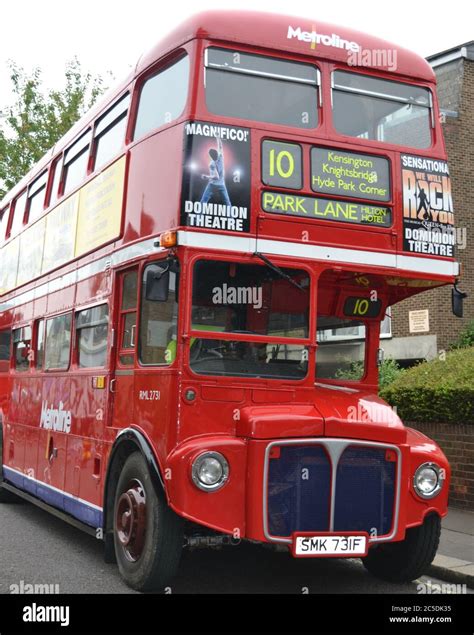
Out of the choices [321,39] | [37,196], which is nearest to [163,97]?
[321,39]

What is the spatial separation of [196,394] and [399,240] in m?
2.27

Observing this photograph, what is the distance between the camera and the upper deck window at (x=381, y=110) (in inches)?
284

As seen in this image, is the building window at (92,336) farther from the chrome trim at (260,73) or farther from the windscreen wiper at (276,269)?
the chrome trim at (260,73)

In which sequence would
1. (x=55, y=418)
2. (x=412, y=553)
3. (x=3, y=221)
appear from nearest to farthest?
(x=412, y=553) < (x=55, y=418) < (x=3, y=221)

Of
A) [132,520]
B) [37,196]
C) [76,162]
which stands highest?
[37,196]

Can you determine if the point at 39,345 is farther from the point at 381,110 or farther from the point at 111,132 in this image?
the point at 381,110

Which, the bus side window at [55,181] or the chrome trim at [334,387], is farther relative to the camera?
the bus side window at [55,181]

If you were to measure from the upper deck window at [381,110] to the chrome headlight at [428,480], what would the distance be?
283 centimetres

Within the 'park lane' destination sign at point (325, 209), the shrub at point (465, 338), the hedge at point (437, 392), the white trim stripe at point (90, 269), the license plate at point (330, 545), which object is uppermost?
the shrub at point (465, 338)

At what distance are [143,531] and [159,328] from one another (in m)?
1.57

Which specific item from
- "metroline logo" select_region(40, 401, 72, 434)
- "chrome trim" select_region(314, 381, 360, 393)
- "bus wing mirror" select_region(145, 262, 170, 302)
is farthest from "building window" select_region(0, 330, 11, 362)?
"bus wing mirror" select_region(145, 262, 170, 302)

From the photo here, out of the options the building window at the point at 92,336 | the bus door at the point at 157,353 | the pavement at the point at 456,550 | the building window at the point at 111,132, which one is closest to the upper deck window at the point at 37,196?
the building window at the point at 111,132

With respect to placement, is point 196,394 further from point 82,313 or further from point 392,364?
point 392,364

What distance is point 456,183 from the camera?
21.4 meters
